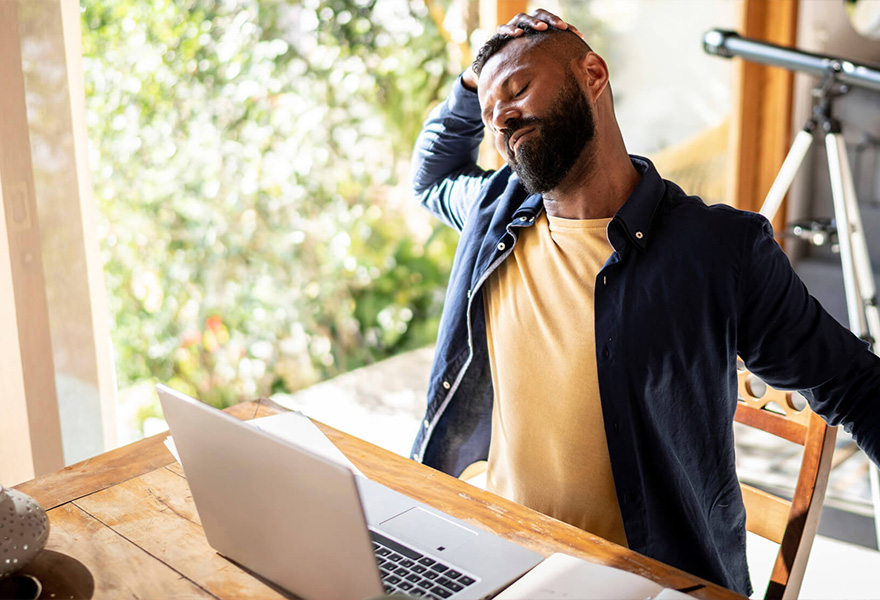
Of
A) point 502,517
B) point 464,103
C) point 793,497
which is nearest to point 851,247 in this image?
point 793,497

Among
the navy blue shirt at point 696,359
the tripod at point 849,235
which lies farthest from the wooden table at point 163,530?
the tripod at point 849,235

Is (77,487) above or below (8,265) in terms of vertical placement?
below

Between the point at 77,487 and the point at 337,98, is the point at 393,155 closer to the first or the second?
the point at 337,98

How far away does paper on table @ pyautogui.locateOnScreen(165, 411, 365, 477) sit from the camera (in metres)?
1.26

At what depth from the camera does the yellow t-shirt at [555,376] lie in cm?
125

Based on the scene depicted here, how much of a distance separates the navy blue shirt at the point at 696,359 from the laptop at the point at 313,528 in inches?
12.5

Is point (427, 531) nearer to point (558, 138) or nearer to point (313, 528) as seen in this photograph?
point (313, 528)

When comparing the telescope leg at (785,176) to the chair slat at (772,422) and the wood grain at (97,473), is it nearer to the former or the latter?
the chair slat at (772,422)

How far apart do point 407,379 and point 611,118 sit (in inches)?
90.1

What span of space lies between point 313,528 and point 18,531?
356mm

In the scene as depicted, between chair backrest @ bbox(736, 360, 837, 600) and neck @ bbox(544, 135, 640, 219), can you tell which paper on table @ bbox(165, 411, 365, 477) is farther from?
chair backrest @ bbox(736, 360, 837, 600)

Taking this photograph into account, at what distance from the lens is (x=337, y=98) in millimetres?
3316

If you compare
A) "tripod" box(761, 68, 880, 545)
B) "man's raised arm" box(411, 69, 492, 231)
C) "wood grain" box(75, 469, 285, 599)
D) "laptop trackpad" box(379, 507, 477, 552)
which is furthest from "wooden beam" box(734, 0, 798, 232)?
"wood grain" box(75, 469, 285, 599)

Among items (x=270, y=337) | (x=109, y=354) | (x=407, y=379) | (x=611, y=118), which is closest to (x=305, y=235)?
(x=270, y=337)
